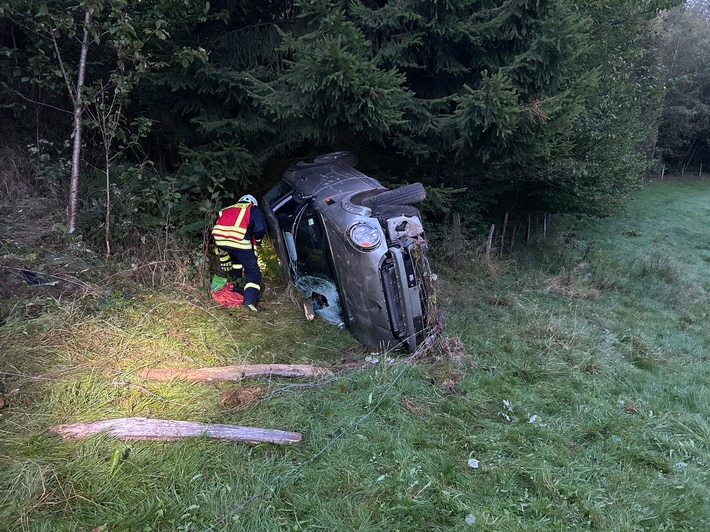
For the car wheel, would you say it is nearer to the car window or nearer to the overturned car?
the overturned car

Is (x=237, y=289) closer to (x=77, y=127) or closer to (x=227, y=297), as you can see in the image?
(x=227, y=297)

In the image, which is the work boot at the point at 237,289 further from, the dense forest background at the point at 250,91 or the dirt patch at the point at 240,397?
the dirt patch at the point at 240,397

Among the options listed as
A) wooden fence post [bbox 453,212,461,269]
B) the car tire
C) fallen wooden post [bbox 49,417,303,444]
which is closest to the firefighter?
the car tire

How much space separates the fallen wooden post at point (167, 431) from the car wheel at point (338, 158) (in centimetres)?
397

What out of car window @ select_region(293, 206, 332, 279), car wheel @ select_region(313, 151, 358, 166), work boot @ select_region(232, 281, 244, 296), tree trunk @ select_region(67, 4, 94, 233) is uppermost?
tree trunk @ select_region(67, 4, 94, 233)

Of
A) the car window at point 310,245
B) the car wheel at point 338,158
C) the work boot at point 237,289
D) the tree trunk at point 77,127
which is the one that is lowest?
the work boot at point 237,289

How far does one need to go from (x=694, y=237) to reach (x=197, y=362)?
58.3ft

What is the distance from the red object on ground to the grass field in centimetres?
18

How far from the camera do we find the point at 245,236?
5492 millimetres

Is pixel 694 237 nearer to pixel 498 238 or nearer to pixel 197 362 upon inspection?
pixel 498 238

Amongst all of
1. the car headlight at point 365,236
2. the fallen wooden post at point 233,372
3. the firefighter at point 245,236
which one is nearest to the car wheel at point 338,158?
the firefighter at point 245,236

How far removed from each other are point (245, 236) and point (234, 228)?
15cm

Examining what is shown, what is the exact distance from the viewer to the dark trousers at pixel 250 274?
5.34 meters

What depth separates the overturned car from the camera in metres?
4.38
